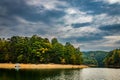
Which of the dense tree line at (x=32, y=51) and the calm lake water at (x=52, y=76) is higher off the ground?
the dense tree line at (x=32, y=51)

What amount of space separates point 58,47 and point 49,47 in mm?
6304

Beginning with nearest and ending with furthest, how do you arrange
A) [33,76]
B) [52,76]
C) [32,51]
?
[33,76]
[52,76]
[32,51]

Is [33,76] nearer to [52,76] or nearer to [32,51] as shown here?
[52,76]

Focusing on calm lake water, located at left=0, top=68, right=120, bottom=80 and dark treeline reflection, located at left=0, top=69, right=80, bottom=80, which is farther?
calm lake water, located at left=0, top=68, right=120, bottom=80

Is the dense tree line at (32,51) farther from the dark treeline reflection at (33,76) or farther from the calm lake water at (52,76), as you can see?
the dark treeline reflection at (33,76)

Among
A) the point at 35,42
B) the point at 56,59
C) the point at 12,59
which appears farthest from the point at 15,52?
the point at 56,59

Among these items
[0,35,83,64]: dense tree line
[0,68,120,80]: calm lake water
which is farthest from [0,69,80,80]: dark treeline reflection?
[0,35,83,64]: dense tree line

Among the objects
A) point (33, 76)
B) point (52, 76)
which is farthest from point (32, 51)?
point (33, 76)

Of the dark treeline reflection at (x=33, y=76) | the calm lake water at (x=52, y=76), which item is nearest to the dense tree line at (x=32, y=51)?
the calm lake water at (x=52, y=76)

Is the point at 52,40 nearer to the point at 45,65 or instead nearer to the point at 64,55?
the point at 64,55

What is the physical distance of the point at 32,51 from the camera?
489 ft

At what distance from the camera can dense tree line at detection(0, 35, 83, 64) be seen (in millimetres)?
148500

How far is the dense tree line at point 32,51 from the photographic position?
148 meters

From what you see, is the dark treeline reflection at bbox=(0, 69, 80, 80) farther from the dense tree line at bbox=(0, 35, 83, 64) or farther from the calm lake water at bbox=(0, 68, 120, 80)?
the dense tree line at bbox=(0, 35, 83, 64)
